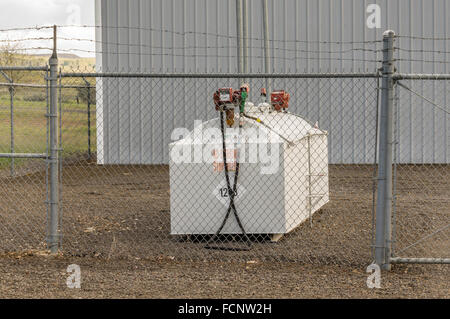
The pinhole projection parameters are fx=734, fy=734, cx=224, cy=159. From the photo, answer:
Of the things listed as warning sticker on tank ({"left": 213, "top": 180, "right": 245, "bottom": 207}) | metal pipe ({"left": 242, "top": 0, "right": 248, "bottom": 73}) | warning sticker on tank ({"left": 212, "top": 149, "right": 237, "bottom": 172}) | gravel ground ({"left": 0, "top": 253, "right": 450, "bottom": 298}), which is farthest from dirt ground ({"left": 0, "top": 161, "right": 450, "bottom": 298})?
metal pipe ({"left": 242, "top": 0, "right": 248, "bottom": 73})

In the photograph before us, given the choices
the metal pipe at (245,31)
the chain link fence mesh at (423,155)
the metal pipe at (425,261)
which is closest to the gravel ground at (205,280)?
the metal pipe at (425,261)

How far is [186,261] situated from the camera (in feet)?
24.4

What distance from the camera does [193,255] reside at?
7680 millimetres

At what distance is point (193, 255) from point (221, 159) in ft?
3.62

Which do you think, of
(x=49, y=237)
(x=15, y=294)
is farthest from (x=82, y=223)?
(x=15, y=294)

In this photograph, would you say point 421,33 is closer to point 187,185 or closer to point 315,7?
point 315,7

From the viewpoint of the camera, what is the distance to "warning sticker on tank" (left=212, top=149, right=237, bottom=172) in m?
8.02

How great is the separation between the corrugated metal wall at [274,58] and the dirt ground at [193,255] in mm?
5092

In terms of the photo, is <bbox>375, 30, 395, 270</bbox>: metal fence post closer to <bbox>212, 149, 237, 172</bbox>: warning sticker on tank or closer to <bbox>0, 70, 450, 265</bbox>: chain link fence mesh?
<bbox>0, 70, 450, 265</bbox>: chain link fence mesh

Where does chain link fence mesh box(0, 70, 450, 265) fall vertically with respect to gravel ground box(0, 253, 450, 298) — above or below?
above

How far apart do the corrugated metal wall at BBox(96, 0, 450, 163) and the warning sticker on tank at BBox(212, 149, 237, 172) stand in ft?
31.4

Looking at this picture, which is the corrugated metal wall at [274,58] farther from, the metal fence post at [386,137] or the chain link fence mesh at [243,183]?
the metal fence post at [386,137]

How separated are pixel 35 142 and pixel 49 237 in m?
20.9

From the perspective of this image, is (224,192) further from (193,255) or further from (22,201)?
(22,201)
